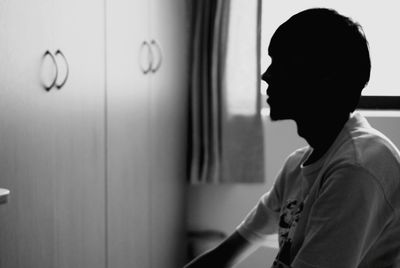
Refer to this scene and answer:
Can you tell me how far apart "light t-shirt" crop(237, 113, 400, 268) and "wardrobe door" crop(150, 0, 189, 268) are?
4.37 feet

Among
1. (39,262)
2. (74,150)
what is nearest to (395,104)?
(74,150)

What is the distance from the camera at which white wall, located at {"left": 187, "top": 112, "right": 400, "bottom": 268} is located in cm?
298

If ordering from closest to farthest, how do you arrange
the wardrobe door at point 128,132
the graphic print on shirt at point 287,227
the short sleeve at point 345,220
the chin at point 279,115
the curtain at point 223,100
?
the short sleeve at point 345,220 → the graphic print on shirt at point 287,227 → the chin at point 279,115 → the wardrobe door at point 128,132 → the curtain at point 223,100

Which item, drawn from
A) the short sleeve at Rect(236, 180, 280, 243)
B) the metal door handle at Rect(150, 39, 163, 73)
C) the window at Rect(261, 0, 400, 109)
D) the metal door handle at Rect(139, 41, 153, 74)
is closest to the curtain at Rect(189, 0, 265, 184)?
the window at Rect(261, 0, 400, 109)

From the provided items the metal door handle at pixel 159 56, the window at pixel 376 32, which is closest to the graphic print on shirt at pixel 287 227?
the metal door handle at pixel 159 56

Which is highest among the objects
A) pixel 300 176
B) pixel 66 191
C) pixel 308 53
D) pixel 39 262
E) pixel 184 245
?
pixel 308 53

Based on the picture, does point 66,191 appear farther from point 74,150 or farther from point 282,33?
point 282,33

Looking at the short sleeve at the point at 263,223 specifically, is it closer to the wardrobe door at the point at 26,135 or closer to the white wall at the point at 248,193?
the wardrobe door at the point at 26,135

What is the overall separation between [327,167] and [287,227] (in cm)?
19

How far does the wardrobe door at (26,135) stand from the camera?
144cm

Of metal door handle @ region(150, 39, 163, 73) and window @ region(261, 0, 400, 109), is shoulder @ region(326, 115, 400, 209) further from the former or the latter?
window @ region(261, 0, 400, 109)

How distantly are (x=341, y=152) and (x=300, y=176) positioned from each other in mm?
181

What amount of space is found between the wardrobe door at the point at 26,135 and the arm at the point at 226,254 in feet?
1.44

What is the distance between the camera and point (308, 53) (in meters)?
1.23
